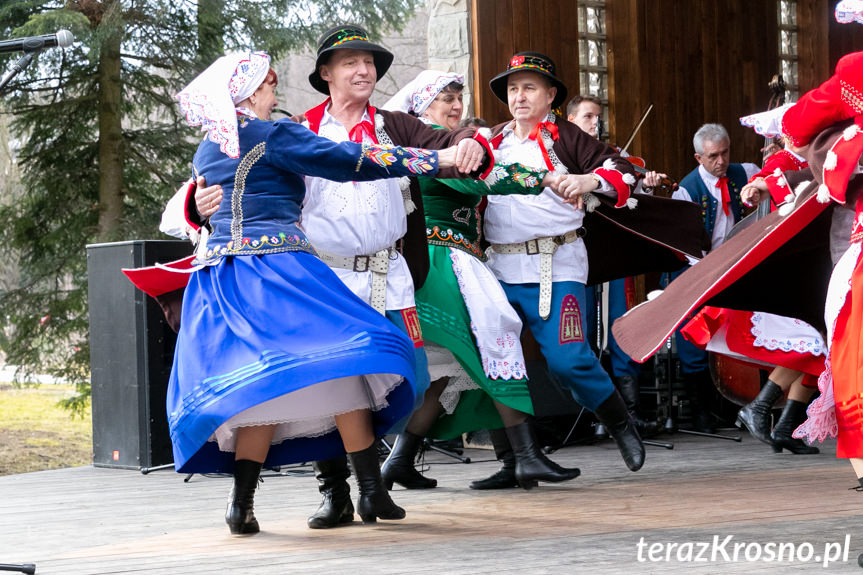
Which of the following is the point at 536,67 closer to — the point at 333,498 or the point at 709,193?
the point at 333,498

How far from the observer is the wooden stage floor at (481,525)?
293cm

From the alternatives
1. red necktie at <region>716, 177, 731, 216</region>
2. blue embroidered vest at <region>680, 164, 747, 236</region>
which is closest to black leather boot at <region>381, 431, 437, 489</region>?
blue embroidered vest at <region>680, 164, 747, 236</region>

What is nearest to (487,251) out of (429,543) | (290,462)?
(290,462)

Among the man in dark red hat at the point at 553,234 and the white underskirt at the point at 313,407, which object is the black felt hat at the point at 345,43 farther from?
the white underskirt at the point at 313,407

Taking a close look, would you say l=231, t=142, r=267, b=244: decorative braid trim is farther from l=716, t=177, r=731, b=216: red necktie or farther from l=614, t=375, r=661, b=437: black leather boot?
l=716, t=177, r=731, b=216: red necktie

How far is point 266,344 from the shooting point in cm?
322

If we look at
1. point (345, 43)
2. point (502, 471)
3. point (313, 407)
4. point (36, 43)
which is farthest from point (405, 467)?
point (36, 43)

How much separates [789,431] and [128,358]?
319 centimetres

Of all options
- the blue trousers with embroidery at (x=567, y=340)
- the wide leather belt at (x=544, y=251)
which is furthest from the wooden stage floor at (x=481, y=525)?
the wide leather belt at (x=544, y=251)

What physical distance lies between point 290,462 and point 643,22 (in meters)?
4.74

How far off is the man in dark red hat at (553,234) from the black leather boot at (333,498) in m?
1.16

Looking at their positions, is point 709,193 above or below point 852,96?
below

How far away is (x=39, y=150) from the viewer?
909cm

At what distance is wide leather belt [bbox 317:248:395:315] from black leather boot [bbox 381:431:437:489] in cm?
80
